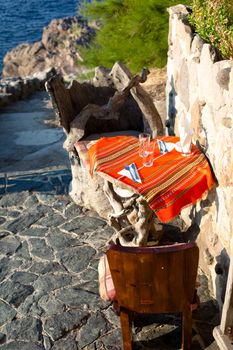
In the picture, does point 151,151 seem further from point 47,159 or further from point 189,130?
point 47,159

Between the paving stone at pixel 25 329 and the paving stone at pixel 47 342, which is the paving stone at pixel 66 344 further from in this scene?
the paving stone at pixel 25 329

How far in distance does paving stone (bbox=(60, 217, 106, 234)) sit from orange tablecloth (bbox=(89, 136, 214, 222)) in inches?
50.7

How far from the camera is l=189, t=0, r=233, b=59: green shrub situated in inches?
192

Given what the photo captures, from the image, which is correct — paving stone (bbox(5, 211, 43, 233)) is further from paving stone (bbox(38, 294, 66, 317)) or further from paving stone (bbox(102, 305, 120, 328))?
paving stone (bbox(102, 305, 120, 328))

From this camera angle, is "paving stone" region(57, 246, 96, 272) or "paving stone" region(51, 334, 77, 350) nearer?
"paving stone" region(51, 334, 77, 350)

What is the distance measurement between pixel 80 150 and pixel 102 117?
0.64 metres

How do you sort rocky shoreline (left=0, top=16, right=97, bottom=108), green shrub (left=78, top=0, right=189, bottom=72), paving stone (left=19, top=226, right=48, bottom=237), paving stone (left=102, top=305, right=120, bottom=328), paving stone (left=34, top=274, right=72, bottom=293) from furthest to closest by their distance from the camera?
rocky shoreline (left=0, top=16, right=97, bottom=108) < green shrub (left=78, top=0, right=189, bottom=72) < paving stone (left=19, top=226, right=48, bottom=237) < paving stone (left=34, top=274, right=72, bottom=293) < paving stone (left=102, top=305, right=120, bottom=328)

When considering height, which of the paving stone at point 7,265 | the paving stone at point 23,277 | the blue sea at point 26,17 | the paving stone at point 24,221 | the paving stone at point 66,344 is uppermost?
the paving stone at point 24,221

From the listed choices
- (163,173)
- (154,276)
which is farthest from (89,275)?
(154,276)

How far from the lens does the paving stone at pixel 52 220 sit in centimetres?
641

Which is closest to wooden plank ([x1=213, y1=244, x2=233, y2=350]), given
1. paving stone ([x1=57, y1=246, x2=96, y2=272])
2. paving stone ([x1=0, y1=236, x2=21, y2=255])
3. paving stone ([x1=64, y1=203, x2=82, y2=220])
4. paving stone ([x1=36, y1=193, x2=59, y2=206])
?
paving stone ([x1=57, y1=246, x2=96, y2=272])

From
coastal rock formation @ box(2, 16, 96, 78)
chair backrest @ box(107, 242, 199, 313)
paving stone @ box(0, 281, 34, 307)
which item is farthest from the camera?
coastal rock formation @ box(2, 16, 96, 78)

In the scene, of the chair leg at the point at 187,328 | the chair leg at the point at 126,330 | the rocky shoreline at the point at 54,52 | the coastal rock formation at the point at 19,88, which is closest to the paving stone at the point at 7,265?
the chair leg at the point at 126,330

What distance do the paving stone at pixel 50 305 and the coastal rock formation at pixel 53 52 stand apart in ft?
75.7
